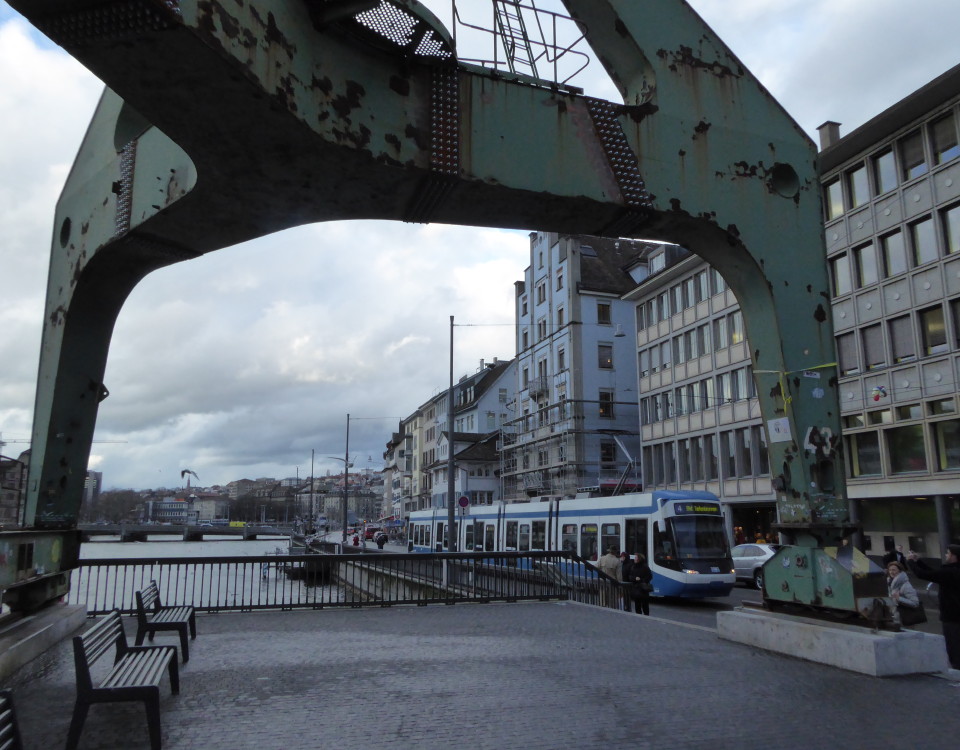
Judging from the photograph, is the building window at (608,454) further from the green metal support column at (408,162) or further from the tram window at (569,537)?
the green metal support column at (408,162)

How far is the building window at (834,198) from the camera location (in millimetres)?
→ 35281

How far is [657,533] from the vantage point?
22.2 metres

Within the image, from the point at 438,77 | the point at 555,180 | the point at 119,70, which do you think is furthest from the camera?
the point at 555,180

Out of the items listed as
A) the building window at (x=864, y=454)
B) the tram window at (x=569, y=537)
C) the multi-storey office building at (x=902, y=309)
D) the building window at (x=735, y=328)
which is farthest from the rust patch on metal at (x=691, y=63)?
the building window at (x=735, y=328)

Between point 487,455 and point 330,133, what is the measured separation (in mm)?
70682

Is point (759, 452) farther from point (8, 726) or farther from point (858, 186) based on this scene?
point (8, 726)

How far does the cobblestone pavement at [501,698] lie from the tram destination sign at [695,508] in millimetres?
11462

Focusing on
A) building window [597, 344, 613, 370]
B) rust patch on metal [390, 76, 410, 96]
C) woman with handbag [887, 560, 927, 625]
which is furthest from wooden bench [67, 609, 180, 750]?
building window [597, 344, 613, 370]

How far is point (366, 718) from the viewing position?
20.9 feet

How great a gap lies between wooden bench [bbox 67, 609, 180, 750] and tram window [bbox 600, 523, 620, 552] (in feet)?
60.1

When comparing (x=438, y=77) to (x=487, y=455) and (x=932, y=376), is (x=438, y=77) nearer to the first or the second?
(x=932, y=376)

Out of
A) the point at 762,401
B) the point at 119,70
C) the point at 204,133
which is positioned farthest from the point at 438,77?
the point at 762,401

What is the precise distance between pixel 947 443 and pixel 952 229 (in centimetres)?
776

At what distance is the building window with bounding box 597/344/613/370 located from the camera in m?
56.2
